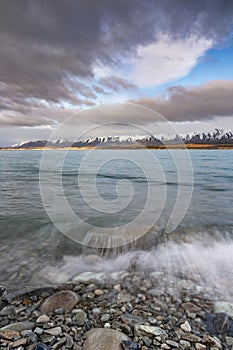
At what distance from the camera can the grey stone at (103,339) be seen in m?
2.80

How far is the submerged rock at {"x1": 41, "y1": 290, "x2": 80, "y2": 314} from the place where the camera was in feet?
11.8

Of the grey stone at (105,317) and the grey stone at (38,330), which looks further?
the grey stone at (105,317)

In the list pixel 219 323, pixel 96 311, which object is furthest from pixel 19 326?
pixel 219 323

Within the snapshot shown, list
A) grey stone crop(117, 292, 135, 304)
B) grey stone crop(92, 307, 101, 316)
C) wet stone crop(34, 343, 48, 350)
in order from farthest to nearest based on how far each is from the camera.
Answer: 1. grey stone crop(117, 292, 135, 304)
2. grey stone crop(92, 307, 101, 316)
3. wet stone crop(34, 343, 48, 350)

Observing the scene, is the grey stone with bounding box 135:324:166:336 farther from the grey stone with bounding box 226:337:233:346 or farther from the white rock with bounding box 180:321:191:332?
the grey stone with bounding box 226:337:233:346

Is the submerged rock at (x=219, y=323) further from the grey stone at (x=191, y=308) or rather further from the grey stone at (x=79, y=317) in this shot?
the grey stone at (x=79, y=317)

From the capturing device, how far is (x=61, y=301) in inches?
149

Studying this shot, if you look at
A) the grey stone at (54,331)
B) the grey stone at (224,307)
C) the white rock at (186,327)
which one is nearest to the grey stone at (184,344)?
the white rock at (186,327)

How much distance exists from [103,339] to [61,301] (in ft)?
3.84

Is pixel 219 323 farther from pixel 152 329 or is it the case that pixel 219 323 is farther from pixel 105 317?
pixel 105 317

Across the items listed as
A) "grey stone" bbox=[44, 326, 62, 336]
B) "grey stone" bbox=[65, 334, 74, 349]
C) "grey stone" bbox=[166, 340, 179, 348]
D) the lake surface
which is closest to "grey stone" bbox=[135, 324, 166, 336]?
"grey stone" bbox=[166, 340, 179, 348]

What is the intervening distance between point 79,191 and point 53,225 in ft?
23.1

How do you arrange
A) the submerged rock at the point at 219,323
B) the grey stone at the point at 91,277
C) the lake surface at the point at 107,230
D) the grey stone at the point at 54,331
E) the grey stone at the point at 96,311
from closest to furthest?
1. the grey stone at the point at 54,331
2. the submerged rock at the point at 219,323
3. the grey stone at the point at 96,311
4. the grey stone at the point at 91,277
5. the lake surface at the point at 107,230

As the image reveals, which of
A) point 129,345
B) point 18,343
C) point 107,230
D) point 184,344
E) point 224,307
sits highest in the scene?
point 18,343
